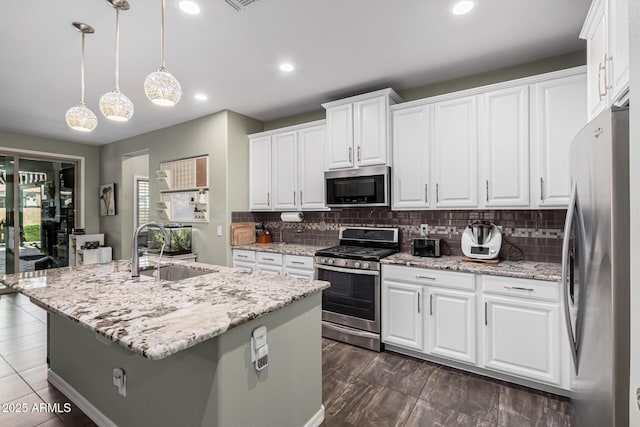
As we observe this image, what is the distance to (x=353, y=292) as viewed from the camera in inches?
117

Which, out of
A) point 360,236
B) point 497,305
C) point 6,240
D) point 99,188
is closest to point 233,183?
point 360,236

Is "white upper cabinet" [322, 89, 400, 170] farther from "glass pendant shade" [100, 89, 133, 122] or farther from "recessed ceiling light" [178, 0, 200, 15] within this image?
"glass pendant shade" [100, 89, 133, 122]

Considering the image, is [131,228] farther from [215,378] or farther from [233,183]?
[215,378]

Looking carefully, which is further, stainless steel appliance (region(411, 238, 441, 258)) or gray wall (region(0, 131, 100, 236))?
gray wall (region(0, 131, 100, 236))

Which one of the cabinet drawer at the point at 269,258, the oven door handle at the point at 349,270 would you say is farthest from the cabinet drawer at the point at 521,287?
the cabinet drawer at the point at 269,258

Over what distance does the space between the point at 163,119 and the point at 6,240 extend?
11.9 ft

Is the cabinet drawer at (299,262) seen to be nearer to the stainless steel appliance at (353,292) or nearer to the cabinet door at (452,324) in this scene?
the stainless steel appliance at (353,292)

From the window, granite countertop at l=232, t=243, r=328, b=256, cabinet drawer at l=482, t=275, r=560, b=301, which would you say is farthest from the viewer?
the window

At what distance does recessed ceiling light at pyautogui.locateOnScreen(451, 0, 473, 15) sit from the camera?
6.43 feet

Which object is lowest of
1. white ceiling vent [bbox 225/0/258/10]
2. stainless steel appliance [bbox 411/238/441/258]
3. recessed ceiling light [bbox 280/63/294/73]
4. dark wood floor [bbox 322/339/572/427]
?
dark wood floor [bbox 322/339/572/427]

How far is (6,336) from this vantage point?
3.23 meters

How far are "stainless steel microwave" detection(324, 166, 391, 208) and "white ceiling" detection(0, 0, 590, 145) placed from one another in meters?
0.93

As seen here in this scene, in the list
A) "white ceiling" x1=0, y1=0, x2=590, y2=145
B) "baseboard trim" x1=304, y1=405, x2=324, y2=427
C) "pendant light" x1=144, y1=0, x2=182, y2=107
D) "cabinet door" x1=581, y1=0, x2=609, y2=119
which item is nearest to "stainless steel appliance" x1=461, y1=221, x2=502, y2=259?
"cabinet door" x1=581, y1=0, x2=609, y2=119

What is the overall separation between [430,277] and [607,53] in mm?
1803
